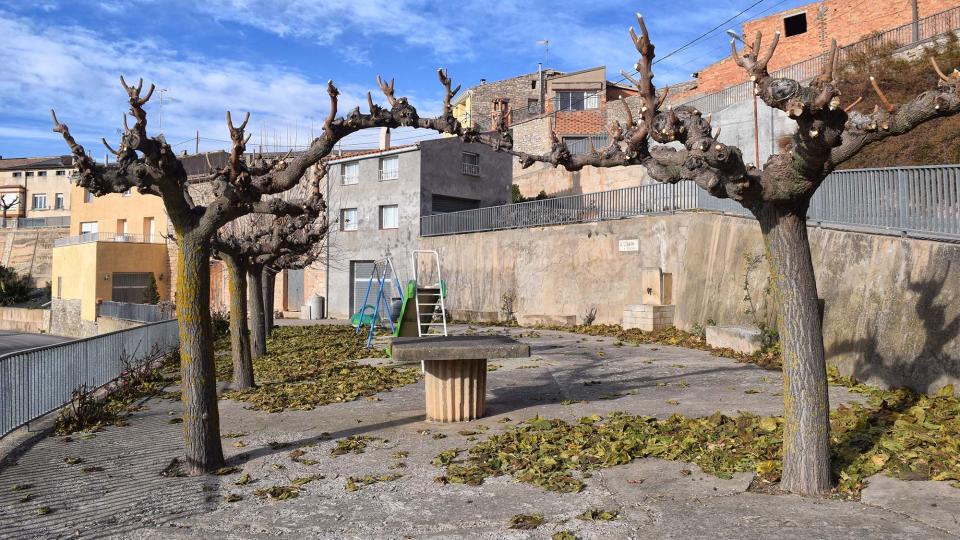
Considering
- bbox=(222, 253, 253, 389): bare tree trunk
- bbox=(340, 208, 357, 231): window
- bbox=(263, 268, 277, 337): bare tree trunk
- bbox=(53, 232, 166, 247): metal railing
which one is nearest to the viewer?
bbox=(222, 253, 253, 389): bare tree trunk

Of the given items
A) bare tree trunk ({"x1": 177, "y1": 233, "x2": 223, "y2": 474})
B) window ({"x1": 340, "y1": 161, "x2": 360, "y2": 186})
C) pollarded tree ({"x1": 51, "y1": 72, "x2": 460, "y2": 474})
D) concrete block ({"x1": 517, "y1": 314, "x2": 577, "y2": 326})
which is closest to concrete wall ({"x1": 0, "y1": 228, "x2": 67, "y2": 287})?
window ({"x1": 340, "y1": 161, "x2": 360, "y2": 186})

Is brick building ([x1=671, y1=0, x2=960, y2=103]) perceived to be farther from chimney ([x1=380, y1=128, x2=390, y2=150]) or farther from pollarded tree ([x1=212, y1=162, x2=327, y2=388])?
pollarded tree ([x1=212, y1=162, x2=327, y2=388])

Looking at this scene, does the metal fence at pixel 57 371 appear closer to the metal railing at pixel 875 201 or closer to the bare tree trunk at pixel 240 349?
the bare tree trunk at pixel 240 349

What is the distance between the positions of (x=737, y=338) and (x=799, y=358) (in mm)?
9022

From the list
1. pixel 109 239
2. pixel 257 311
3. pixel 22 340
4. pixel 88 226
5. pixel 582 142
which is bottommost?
pixel 22 340

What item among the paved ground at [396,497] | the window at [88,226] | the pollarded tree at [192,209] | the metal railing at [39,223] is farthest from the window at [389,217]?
the metal railing at [39,223]

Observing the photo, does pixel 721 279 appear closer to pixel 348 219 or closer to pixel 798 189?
pixel 798 189

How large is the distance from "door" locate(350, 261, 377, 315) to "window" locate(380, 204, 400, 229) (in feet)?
6.64

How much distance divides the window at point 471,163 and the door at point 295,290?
10.8m

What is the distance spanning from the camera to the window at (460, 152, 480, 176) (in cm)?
3534

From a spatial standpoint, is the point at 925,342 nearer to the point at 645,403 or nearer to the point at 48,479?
the point at 645,403

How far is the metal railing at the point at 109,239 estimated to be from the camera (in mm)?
44906

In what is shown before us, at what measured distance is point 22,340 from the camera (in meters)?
39.4

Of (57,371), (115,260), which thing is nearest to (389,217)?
(115,260)
